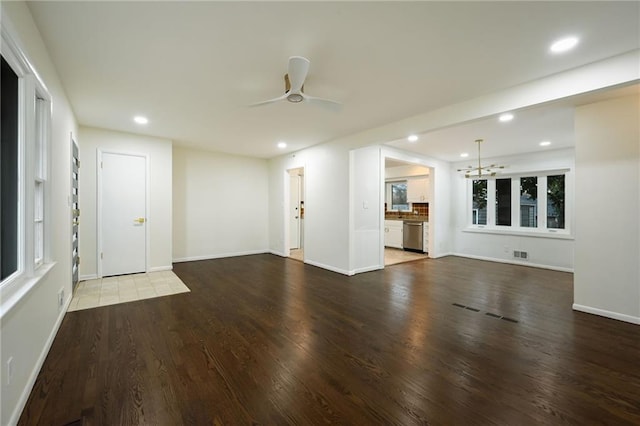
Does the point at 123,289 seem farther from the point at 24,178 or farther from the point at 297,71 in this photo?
the point at 297,71

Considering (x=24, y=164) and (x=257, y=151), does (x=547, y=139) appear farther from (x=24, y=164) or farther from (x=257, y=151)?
(x=24, y=164)

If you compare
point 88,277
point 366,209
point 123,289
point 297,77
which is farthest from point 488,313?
point 88,277

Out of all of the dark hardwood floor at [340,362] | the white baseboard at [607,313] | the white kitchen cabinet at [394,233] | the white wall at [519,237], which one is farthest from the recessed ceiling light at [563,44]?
the white kitchen cabinet at [394,233]

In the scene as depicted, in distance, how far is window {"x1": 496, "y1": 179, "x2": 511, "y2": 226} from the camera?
645cm

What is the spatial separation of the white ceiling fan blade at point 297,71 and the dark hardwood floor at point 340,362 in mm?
2279

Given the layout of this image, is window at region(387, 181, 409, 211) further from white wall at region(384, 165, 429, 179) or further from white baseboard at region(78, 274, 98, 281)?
white baseboard at region(78, 274, 98, 281)

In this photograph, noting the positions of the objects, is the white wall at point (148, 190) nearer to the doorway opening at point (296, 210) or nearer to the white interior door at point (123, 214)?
the white interior door at point (123, 214)

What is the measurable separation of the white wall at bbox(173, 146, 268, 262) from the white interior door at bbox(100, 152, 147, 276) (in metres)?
1.01

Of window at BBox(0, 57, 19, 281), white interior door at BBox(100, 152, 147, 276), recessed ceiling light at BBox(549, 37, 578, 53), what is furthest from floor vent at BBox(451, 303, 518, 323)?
white interior door at BBox(100, 152, 147, 276)

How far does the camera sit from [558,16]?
184cm

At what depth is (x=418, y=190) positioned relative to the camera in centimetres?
778

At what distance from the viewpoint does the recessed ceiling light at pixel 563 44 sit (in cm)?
209

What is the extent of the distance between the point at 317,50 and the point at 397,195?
7148 millimetres

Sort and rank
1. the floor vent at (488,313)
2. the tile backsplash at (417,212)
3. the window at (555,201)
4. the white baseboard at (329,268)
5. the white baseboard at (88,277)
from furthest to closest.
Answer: the tile backsplash at (417,212) → the window at (555,201) → the white baseboard at (329,268) → the white baseboard at (88,277) → the floor vent at (488,313)
